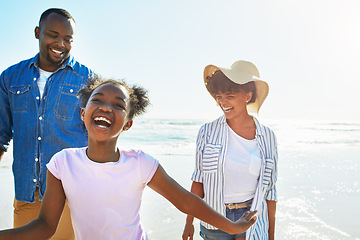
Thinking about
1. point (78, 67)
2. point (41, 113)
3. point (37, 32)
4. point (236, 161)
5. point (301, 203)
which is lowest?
point (301, 203)

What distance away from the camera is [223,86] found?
282cm

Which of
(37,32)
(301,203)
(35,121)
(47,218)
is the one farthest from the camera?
(301,203)

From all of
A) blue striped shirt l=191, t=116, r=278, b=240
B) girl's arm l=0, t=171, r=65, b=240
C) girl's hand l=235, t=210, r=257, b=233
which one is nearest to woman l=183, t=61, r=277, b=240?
blue striped shirt l=191, t=116, r=278, b=240

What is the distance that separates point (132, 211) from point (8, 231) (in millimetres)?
609

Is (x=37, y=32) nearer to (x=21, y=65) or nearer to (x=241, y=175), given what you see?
(x=21, y=65)

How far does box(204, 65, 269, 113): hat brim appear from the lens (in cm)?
270

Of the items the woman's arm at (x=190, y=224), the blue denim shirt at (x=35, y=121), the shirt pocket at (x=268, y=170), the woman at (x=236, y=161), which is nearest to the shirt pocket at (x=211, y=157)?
the woman at (x=236, y=161)

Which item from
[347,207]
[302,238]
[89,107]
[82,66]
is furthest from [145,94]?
[347,207]

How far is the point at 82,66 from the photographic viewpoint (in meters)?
2.82

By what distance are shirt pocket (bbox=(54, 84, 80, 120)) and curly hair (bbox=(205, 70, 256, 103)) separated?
122 cm

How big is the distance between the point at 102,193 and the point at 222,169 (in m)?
1.16

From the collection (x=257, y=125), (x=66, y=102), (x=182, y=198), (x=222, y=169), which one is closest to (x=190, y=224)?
(x=222, y=169)

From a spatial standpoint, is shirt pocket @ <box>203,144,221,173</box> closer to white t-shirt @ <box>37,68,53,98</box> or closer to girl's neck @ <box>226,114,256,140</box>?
girl's neck @ <box>226,114,256,140</box>

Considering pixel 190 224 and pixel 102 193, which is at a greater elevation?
pixel 102 193
